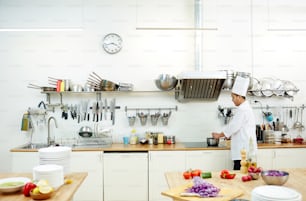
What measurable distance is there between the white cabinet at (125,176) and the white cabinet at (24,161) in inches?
37.1

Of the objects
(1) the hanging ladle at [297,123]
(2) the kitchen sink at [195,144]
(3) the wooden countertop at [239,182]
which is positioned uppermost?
(1) the hanging ladle at [297,123]

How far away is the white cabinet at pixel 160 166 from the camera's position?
4.17 m

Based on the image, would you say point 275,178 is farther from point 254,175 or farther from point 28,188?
point 28,188

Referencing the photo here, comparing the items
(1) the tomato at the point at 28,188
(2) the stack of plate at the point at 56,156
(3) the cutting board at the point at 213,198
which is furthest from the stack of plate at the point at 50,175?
(3) the cutting board at the point at 213,198

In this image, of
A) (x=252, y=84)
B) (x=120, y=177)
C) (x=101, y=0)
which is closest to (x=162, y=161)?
(x=120, y=177)

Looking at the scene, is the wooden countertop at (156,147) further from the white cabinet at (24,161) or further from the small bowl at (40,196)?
the small bowl at (40,196)

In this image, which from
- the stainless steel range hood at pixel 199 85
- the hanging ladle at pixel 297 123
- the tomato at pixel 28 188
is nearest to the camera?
the tomato at pixel 28 188

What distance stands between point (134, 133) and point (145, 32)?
5.24 feet

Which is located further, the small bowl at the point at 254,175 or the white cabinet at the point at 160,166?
the white cabinet at the point at 160,166

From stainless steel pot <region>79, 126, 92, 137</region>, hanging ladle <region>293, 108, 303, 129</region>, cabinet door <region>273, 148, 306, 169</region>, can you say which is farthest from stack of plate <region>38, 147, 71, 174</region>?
hanging ladle <region>293, 108, 303, 129</region>

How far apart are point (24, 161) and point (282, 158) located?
3535 mm

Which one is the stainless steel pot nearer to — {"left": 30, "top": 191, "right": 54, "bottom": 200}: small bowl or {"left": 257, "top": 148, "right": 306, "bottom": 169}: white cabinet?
{"left": 257, "top": 148, "right": 306, "bottom": 169}: white cabinet

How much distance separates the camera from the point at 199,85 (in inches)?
178

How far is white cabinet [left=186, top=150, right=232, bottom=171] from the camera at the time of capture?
420 centimetres
